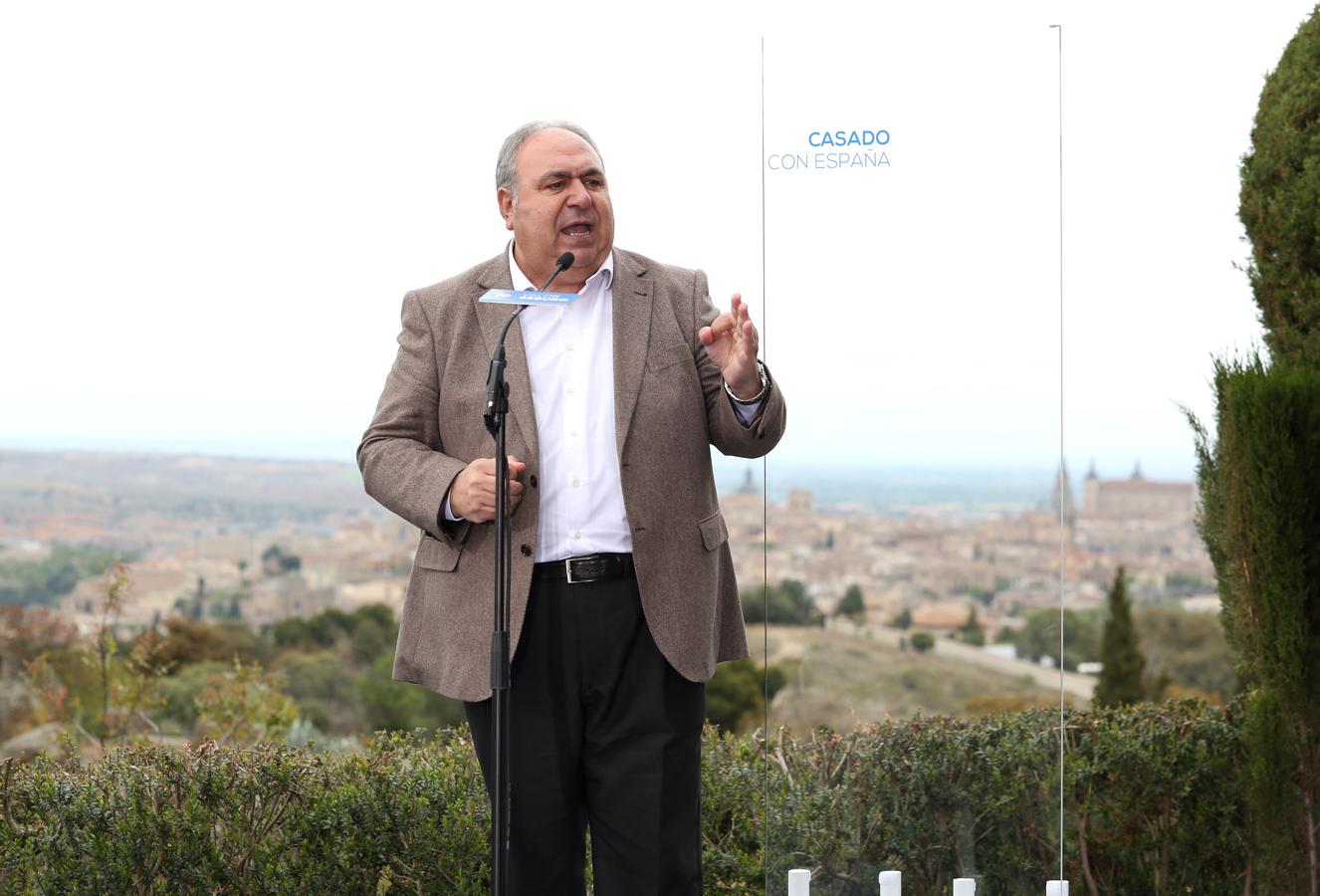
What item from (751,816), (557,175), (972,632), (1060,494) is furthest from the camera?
(751,816)

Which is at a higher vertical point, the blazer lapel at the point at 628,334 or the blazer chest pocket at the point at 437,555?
the blazer lapel at the point at 628,334

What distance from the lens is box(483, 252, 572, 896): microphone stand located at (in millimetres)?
2164

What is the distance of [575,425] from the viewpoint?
2.56 meters

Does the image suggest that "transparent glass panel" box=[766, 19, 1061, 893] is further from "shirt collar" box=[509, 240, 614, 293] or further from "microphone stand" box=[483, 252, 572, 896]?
"microphone stand" box=[483, 252, 572, 896]

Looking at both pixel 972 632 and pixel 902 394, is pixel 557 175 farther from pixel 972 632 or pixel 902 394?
pixel 972 632

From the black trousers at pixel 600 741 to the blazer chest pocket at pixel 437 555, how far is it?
0.56 ft

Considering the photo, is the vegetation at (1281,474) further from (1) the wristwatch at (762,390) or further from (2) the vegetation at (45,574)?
(2) the vegetation at (45,574)

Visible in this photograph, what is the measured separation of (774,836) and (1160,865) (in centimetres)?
132

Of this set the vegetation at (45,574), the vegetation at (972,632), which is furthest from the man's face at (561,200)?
the vegetation at (45,574)

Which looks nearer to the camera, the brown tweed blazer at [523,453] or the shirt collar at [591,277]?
the brown tweed blazer at [523,453]

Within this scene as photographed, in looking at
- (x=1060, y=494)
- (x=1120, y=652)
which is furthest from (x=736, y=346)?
(x=1120, y=652)

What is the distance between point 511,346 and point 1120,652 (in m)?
14.7

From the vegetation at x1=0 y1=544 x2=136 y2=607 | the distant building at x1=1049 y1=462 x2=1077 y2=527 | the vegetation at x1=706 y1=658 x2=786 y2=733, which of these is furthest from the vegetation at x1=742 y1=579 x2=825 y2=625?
the vegetation at x1=0 y1=544 x2=136 y2=607

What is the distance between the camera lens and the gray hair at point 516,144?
255cm
